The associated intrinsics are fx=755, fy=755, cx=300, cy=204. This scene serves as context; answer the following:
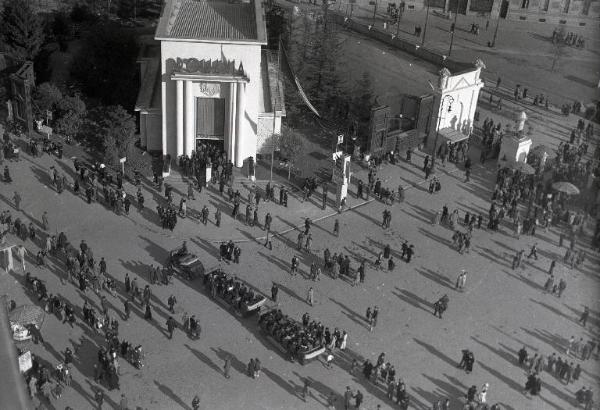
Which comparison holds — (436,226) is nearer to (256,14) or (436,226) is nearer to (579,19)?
(256,14)

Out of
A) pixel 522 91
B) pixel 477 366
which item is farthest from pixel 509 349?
pixel 522 91

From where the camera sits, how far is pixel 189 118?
49.4 meters

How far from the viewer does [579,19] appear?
87875mm

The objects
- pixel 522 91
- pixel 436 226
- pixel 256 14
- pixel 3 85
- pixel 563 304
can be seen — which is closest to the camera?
pixel 563 304

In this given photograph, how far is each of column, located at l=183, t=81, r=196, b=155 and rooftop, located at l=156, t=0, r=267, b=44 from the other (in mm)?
3210

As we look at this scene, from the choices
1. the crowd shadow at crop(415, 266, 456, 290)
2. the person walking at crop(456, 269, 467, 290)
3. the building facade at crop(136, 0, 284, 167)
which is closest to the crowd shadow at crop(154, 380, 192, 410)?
the crowd shadow at crop(415, 266, 456, 290)

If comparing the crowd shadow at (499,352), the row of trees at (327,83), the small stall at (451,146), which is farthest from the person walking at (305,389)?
the small stall at (451,146)

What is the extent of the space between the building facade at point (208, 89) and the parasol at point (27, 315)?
19.0m

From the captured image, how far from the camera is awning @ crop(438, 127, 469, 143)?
181 feet

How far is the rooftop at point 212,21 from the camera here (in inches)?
1918

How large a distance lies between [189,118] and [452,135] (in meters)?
19.4

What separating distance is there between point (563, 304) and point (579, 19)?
190 ft

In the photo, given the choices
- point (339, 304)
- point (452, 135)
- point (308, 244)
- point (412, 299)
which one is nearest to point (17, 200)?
point (308, 244)

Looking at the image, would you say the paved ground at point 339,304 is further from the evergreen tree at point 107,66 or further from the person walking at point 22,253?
the evergreen tree at point 107,66
